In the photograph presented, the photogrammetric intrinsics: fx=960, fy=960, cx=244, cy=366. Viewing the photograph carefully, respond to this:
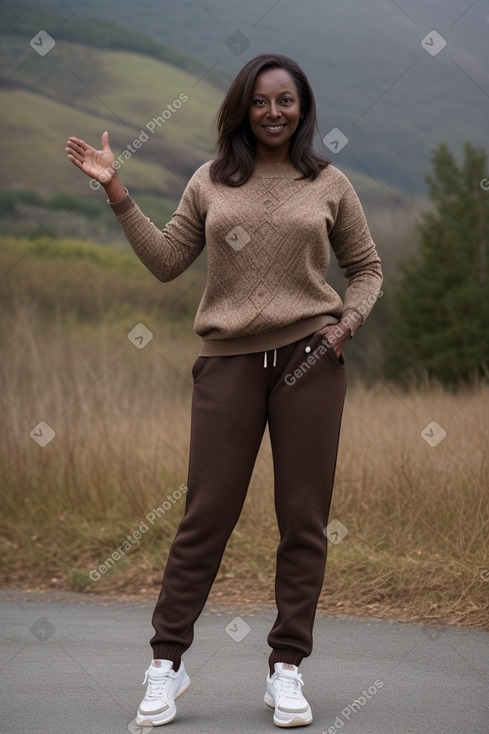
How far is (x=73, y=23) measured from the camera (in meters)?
11.0

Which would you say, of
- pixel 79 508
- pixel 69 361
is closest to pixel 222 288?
pixel 79 508

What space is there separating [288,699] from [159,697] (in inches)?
14.2

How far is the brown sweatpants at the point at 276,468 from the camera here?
8.86 ft

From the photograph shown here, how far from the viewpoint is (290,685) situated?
2.72 m

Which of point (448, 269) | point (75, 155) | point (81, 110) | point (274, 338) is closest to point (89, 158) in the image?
point (75, 155)

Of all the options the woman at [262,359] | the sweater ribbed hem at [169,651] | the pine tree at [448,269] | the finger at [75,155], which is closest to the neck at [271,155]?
the woman at [262,359]

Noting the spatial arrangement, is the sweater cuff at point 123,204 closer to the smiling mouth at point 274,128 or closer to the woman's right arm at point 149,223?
the woman's right arm at point 149,223

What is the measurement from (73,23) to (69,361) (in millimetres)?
4715

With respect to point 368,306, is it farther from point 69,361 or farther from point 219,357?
point 69,361

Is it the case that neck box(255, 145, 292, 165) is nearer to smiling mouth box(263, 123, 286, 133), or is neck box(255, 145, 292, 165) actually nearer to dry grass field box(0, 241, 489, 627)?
smiling mouth box(263, 123, 286, 133)

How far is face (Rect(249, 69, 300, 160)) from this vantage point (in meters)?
2.72

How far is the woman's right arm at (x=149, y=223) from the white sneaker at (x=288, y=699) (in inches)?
47.3

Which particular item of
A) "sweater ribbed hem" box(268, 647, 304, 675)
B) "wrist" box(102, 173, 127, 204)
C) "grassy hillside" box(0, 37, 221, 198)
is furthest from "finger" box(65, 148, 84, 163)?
"grassy hillside" box(0, 37, 221, 198)

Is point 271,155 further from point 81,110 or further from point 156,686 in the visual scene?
point 81,110
